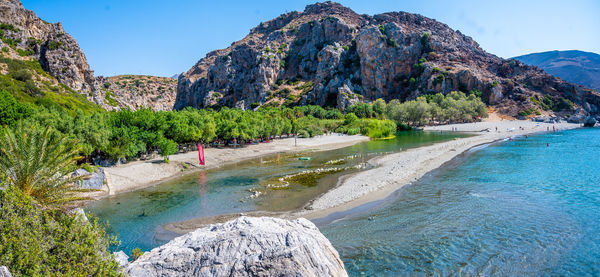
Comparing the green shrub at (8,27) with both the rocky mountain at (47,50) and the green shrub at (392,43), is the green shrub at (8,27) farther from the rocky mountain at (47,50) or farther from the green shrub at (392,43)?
the green shrub at (392,43)

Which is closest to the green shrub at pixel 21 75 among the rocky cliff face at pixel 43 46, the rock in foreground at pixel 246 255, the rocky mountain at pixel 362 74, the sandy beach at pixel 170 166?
the rocky cliff face at pixel 43 46

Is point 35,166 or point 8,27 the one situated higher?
point 8,27

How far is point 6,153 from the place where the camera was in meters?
11.4

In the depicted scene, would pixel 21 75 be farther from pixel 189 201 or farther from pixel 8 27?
pixel 189 201

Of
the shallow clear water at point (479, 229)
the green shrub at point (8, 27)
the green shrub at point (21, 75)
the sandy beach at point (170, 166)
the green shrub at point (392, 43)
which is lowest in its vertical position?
the shallow clear water at point (479, 229)

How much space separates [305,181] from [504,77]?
152670 millimetres

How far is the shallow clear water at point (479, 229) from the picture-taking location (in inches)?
525

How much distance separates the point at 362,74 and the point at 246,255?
14296 centimetres

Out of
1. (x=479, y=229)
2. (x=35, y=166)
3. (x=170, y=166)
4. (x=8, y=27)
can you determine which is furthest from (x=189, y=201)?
(x=8, y=27)

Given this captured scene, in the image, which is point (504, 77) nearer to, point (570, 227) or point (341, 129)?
point (341, 129)

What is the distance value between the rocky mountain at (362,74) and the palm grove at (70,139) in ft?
73.4

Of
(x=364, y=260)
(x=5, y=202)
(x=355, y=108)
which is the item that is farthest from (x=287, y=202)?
(x=355, y=108)

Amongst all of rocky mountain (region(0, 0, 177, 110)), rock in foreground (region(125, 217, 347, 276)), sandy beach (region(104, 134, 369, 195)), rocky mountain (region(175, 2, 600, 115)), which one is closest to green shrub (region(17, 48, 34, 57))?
rocky mountain (region(0, 0, 177, 110))

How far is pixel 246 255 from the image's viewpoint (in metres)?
8.01
